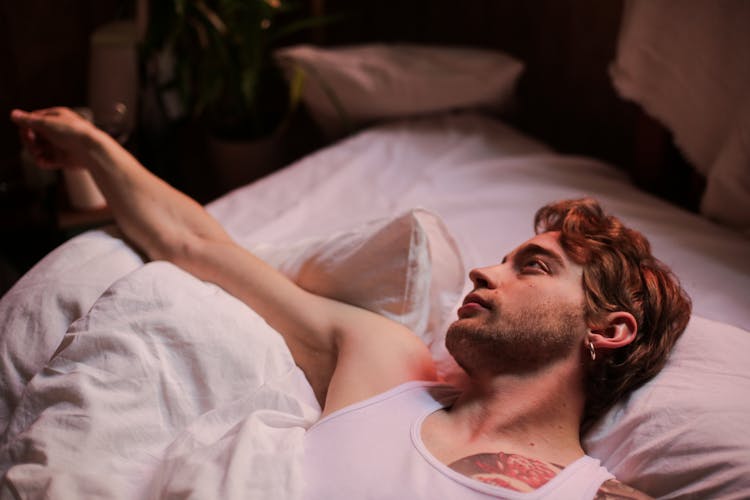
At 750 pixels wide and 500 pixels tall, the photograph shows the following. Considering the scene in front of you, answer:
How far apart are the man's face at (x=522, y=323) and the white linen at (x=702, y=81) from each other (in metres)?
0.62

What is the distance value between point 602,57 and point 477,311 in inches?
46.1

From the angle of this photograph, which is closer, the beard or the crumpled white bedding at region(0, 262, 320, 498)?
the crumpled white bedding at region(0, 262, 320, 498)

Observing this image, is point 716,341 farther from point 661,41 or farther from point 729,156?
point 661,41

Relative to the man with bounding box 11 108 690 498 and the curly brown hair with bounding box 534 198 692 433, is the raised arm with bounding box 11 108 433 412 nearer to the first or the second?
the man with bounding box 11 108 690 498

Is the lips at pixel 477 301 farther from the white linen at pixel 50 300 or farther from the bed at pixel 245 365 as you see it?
the white linen at pixel 50 300

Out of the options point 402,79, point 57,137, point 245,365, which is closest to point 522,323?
point 245,365

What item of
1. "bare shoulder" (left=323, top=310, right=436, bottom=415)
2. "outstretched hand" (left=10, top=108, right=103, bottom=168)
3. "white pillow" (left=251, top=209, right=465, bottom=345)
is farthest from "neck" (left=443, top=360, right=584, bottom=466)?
"outstretched hand" (left=10, top=108, right=103, bottom=168)

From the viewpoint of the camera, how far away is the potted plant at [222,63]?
2.19m

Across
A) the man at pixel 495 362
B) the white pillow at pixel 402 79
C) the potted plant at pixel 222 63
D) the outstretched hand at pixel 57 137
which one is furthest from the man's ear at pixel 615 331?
the potted plant at pixel 222 63

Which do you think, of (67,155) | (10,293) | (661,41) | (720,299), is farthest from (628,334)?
(67,155)

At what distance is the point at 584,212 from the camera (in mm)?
1260

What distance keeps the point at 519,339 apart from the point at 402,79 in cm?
112

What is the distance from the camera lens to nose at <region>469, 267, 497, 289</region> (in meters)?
1.15

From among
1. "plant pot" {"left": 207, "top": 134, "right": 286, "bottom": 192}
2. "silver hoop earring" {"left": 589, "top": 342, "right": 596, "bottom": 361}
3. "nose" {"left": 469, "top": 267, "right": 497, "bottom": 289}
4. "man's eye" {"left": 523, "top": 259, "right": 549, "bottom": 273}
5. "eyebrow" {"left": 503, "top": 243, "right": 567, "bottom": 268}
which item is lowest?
"plant pot" {"left": 207, "top": 134, "right": 286, "bottom": 192}
